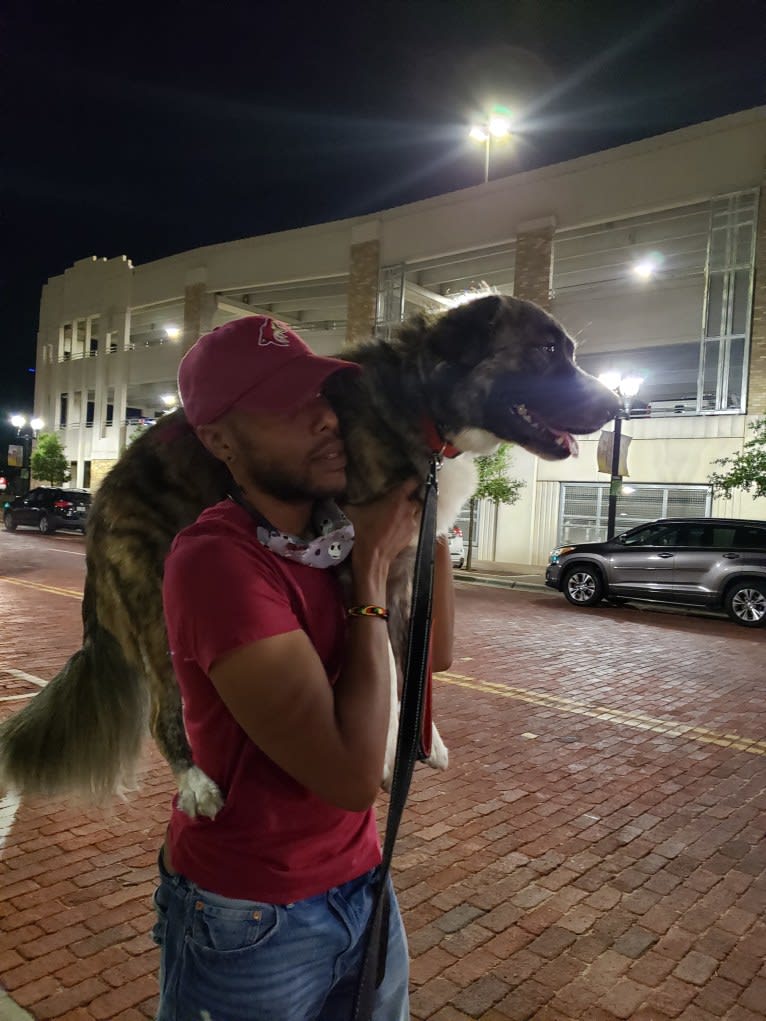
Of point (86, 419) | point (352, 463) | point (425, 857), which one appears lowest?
point (425, 857)

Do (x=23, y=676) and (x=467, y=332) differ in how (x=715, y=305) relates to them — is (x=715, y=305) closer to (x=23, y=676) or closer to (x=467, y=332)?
(x=23, y=676)

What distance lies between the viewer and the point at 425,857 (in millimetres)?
3947

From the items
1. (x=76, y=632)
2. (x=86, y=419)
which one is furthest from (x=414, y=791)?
(x=86, y=419)

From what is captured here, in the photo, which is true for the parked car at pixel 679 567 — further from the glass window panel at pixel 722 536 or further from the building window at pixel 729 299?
the building window at pixel 729 299

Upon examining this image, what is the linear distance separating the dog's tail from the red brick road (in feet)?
3.39

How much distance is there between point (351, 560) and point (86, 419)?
135 ft

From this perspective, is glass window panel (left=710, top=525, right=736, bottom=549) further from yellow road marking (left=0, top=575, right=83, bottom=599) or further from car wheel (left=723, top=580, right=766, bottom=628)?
yellow road marking (left=0, top=575, right=83, bottom=599)

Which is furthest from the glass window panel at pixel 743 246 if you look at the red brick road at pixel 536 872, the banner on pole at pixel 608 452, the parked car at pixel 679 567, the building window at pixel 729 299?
the red brick road at pixel 536 872

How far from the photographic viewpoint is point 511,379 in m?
2.70

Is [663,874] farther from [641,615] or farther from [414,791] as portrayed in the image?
[641,615]

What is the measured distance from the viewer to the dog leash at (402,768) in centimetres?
136

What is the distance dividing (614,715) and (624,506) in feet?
52.3

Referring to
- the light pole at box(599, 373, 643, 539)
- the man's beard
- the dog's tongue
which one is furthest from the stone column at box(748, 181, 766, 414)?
the man's beard

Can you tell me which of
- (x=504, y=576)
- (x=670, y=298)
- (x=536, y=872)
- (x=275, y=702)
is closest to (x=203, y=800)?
(x=275, y=702)
